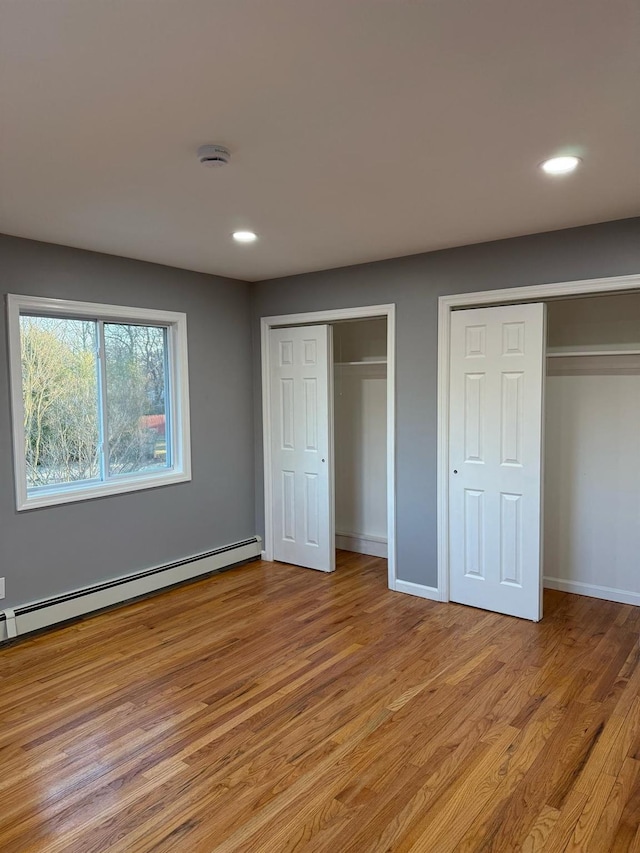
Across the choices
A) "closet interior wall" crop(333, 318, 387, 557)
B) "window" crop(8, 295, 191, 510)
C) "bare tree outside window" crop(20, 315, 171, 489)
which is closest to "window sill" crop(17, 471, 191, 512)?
"window" crop(8, 295, 191, 510)

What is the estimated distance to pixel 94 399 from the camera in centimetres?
407

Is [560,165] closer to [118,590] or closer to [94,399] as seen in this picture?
[94,399]

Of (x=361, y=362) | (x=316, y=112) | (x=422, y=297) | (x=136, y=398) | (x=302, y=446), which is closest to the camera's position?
(x=316, y=112)

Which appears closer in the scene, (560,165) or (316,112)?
(316,112)

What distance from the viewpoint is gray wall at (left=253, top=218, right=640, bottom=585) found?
141 inches

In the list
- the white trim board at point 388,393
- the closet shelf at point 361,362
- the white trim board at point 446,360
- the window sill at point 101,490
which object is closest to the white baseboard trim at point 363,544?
the white trim board at point 388,393

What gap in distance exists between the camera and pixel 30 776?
7.59 ft

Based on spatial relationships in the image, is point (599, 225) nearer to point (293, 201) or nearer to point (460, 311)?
point (460, 311)

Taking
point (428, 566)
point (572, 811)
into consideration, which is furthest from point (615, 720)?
point (428, 566)

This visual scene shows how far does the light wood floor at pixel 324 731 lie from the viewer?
203 cm

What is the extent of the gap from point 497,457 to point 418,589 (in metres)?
1.15

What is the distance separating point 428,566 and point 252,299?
2656mm

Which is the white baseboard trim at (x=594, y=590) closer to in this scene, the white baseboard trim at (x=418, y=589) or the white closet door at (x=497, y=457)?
the white closet door at (x=497, y=457)

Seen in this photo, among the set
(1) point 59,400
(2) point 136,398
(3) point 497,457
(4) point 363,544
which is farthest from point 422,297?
(1) point 59,400
